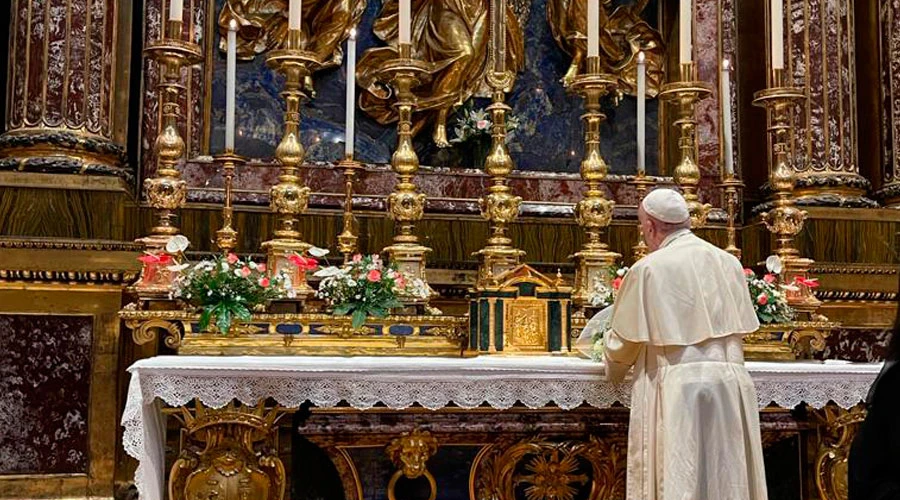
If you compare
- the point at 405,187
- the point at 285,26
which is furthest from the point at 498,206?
the point at 285,26

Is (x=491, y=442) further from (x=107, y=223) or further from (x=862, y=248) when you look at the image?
(x=862, y=248)

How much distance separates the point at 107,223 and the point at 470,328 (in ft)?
8.31

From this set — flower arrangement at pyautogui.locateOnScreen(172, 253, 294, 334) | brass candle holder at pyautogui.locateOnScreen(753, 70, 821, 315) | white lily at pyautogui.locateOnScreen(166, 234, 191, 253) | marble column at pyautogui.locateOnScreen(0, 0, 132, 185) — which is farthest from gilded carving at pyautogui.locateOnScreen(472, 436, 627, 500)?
marble column at pyautogui.locateOnScreen(0, 0, 132, 185)

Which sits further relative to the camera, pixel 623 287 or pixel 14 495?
pixel 14 495

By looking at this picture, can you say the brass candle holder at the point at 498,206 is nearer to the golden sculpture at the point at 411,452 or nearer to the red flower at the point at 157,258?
the golden sculpture at the point at 411,452

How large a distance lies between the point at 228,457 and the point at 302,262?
1255 millimetres

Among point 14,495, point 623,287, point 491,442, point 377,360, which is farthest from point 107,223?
point 623,287

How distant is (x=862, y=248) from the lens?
863 centimetres

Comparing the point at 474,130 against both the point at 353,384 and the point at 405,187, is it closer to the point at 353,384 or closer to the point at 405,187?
the point at 405,187

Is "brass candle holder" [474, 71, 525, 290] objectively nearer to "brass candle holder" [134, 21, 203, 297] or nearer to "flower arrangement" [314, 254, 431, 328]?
"flower arrangement" [314, 254, 431, 328]

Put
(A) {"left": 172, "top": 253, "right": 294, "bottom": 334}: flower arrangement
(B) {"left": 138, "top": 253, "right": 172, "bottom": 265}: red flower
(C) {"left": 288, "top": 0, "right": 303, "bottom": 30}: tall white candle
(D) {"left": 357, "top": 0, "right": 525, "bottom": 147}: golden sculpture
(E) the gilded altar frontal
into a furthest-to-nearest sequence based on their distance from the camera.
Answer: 1. (D) {"left": 357, "top": 0, "right": 525, "bottom": 147}: golden sculpture
2. (C) {"left": 288, "top": 0, "right": 303, "bottom": 30}: tall white candle
3. (B) {"left": 138, "top": 253, "right": 172, "bottom": 265}: red flower
4. (A) {"left": 172, "top": 253, "right": 294, "bottom": 334}: flower arrangement
5. (E) the gilded altar frontal

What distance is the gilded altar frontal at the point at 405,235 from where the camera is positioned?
5.82 metres

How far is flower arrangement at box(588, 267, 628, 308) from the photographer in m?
6.85

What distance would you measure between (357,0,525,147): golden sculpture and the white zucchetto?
3436 millimetres
